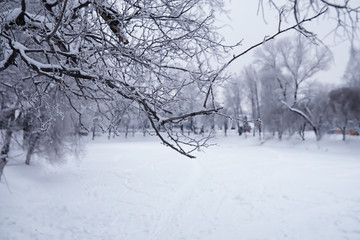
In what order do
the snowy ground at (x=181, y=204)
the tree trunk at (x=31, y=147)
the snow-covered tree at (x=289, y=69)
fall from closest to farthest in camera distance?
the snowy ground at (x=181, y=204)
the tree trunk at (x=31, y=147)
the snow-covered tree at (x=289, y=69)

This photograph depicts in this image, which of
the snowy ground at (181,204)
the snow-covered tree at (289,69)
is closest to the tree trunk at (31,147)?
the snowy ground at (181,204)

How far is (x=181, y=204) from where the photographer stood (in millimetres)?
7863

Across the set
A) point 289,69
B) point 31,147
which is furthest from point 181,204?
point 289,69

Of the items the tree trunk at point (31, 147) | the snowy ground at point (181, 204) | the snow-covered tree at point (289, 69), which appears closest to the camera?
the snowy ground at point (181, 204)

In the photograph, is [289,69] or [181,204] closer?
[181,204]

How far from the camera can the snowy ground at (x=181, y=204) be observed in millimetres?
5816

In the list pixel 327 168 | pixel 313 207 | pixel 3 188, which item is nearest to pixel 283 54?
pixel 327 168

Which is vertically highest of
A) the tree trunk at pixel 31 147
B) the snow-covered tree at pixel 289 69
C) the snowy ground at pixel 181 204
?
the snow-covered tree at pixel 289 69

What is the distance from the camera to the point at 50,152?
10203mm

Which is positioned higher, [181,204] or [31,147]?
[31,147]

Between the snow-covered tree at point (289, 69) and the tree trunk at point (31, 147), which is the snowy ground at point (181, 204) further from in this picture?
the snow-covered tree at point (289, 69)

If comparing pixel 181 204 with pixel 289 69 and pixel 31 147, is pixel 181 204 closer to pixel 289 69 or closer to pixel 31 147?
pixel 31 147

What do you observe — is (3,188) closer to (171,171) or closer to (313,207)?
(171,171)

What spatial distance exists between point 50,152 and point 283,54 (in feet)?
89.6
